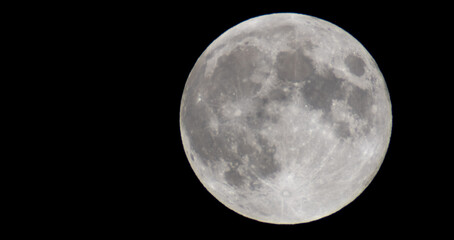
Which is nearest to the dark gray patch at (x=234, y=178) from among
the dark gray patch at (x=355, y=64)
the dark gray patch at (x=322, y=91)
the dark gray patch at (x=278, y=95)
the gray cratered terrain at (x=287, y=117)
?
the gray cratered terrain at (x=287, y=117)

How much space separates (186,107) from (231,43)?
925 mm

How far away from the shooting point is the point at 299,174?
4586 mm

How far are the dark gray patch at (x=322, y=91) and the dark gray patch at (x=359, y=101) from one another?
0.14m

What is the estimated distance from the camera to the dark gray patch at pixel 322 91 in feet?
14.5

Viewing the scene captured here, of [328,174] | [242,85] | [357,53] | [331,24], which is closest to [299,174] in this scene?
[328,174]

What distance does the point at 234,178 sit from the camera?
15.9 ft

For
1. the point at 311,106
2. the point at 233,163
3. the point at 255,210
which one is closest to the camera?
the point at 311,106

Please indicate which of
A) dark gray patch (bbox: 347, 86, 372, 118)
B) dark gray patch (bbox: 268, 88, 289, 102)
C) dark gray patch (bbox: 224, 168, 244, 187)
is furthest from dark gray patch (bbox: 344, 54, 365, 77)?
dark gray patch (bbox: 224, 168, 244, 187)

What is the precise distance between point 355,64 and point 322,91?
24.4 inches

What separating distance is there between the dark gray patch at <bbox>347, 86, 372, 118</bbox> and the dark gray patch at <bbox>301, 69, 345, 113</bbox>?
136 millimetres

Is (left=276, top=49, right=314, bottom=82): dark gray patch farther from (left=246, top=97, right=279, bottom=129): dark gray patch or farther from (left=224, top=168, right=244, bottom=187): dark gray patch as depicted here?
(left=224, top=168, right=244, bottom=187): dark gray patch

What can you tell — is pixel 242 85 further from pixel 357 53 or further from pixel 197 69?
pixel 357 53

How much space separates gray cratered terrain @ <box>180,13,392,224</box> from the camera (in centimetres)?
445

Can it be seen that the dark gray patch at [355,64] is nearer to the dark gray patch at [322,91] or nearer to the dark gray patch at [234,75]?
the dark gray patch at [322,91]
